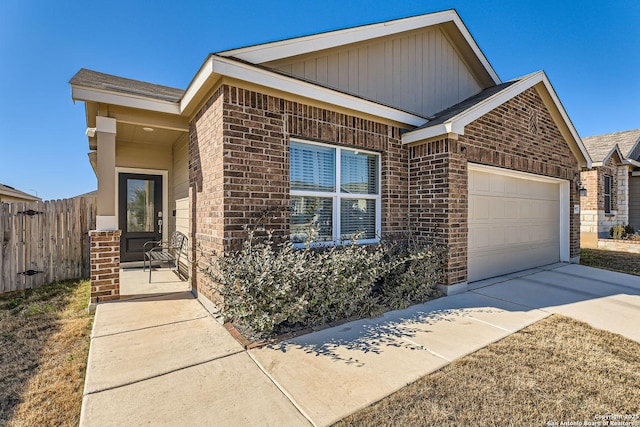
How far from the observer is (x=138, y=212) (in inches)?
309

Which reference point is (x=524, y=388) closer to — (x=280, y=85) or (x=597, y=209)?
(x=280, y=85)

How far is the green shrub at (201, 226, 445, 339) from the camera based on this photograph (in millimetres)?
3379

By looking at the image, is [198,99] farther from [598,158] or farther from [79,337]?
[598,158]

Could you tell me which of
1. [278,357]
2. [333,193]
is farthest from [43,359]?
[333,193]

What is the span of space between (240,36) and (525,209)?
32.9ft

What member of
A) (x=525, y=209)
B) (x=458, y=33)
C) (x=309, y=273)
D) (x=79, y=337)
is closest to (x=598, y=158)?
(x=525, y=209)

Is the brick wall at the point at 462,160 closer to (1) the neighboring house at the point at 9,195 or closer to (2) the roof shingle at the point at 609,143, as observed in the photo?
(2) the roof shingle at the point at 609,143

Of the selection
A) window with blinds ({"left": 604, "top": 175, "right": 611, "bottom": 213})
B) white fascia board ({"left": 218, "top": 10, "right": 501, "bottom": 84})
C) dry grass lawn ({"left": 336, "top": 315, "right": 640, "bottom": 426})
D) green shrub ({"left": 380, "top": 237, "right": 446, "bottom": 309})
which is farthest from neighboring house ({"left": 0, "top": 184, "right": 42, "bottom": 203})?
window with blinds ({"left": 604, "top": 175, "right": 611, "bottom": 213})

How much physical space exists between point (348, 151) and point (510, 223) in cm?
423

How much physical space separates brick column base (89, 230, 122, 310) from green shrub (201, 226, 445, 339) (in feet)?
5.70

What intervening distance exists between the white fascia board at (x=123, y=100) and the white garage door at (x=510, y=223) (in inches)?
219

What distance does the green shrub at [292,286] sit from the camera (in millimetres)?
3379

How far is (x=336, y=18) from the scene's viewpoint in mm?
8875

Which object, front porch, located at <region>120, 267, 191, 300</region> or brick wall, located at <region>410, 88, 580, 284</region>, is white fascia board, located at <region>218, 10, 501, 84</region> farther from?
front porch, located at <region>120, 267, 191, 300</region>
